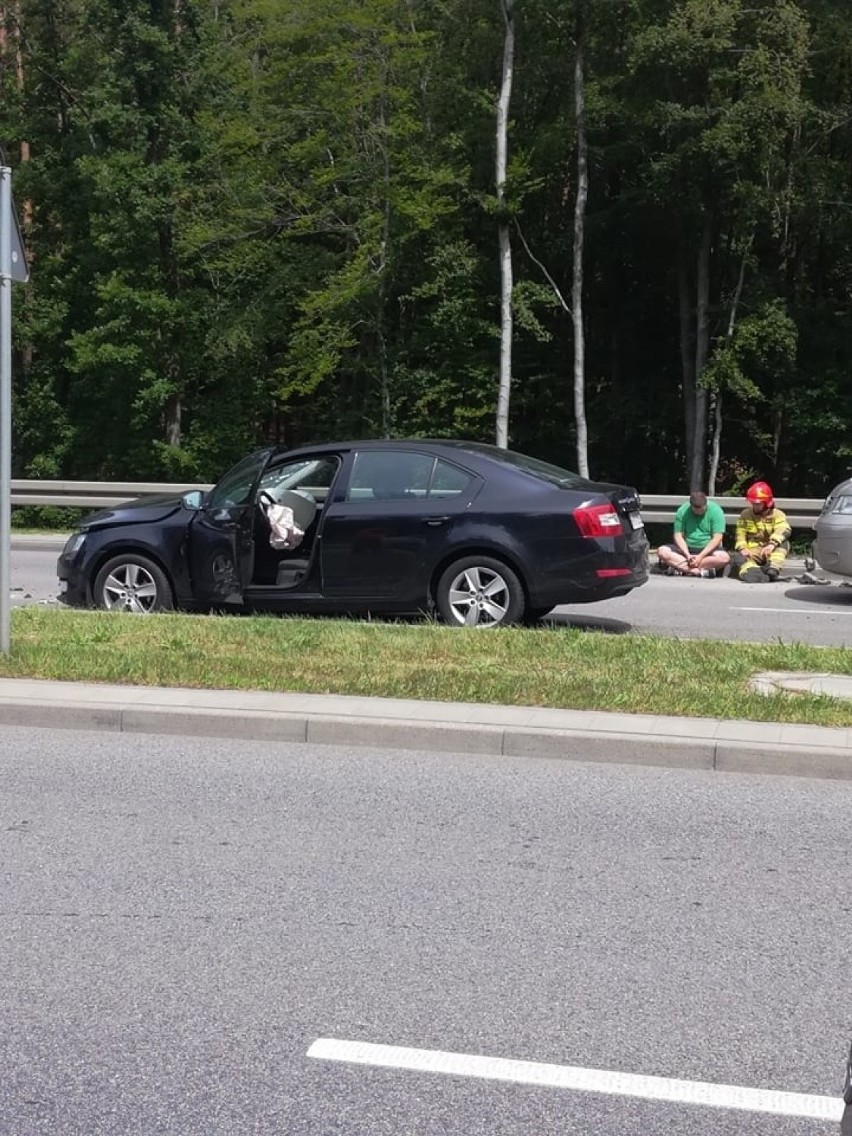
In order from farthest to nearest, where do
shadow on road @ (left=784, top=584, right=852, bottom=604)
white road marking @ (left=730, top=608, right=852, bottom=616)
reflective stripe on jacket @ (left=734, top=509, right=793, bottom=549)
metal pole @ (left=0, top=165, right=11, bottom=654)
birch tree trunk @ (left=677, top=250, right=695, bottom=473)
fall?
birch tree trunk @ (left=677, top=250, right=695, bottom=473) < reflective stripe on jacket @ (left=734, top=509, right=793, bottom=549) < shadow on road @ (left=784, top=584, right=852, bottom=604) < white road marking @ (left=730, top=608, right=852, bottom=616) < metal pole @ (left=0, top=165, right=11, bottom=654)

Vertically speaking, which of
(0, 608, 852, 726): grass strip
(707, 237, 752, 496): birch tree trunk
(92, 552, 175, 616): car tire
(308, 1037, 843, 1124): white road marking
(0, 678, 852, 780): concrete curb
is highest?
(707, 237, 752, 496): birch tree trunk

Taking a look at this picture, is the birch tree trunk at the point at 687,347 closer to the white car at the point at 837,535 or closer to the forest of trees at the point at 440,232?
the forest of trees at the point at 440,232

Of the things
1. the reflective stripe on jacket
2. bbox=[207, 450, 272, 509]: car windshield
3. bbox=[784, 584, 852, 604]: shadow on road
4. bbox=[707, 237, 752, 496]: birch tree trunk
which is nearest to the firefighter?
the reflective stripe on jacket

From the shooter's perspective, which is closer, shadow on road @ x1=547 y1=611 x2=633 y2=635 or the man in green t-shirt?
shadow on road @ x1=547 y1=611 x2=633 y2=635

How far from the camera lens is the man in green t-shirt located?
675 inches

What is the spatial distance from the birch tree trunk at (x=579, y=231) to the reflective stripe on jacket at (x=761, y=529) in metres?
17.1

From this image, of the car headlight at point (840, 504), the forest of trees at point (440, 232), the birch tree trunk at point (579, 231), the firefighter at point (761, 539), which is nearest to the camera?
the car headlight at point (840, 504)

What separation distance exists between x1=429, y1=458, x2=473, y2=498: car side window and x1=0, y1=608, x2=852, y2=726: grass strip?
1.23 m

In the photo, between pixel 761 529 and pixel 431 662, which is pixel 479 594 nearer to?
pixel 431 662

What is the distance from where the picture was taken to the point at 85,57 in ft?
129

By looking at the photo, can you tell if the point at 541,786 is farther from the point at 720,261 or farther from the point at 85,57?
the point at 85,57

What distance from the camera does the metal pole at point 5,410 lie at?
891cm

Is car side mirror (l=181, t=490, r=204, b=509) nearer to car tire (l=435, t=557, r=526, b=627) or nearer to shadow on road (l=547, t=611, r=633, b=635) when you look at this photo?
car tire (l=435, t=557, r=526, b=627)

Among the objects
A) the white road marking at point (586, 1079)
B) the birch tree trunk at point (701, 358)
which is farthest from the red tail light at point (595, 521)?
the birch tree trunk at point (701, 358)
